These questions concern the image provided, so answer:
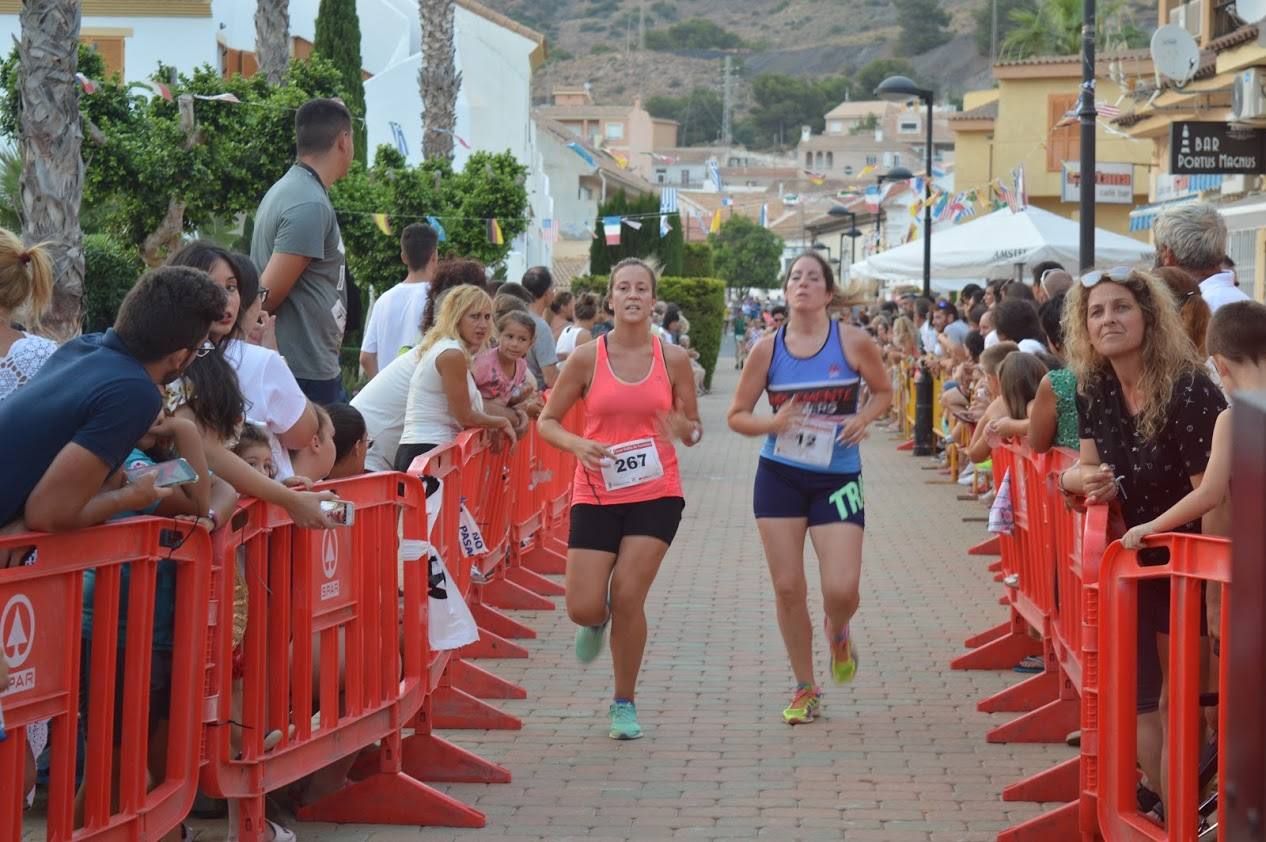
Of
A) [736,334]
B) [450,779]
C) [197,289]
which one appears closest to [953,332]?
[450,779]

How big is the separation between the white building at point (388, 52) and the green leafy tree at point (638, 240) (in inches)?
97.0

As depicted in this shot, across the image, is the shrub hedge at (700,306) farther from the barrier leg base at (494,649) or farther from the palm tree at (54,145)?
the barrier leg base at (494,649)

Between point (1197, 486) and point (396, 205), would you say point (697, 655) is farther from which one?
point (396, 205)

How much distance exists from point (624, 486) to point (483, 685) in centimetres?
142

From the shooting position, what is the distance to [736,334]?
65625 mm

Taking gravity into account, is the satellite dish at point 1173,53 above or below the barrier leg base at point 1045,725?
above

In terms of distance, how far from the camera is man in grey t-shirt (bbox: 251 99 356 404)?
7.28 metres

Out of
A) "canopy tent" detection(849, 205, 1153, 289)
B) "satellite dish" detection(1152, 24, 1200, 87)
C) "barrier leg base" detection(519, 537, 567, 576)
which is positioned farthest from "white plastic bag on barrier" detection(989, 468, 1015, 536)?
"canopy tent" detection(849, 205, 1153, 289)

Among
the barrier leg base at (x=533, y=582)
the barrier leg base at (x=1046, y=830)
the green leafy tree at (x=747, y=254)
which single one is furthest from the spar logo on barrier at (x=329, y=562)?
the green leafy tree at (x=747, y=254)

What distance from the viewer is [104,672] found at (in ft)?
14.0

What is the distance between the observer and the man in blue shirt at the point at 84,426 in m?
4.18

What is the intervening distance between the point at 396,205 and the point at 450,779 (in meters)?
22.1

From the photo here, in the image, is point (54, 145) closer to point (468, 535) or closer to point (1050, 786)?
point (468, 535)

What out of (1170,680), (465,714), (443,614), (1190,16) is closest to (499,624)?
(465,714)
